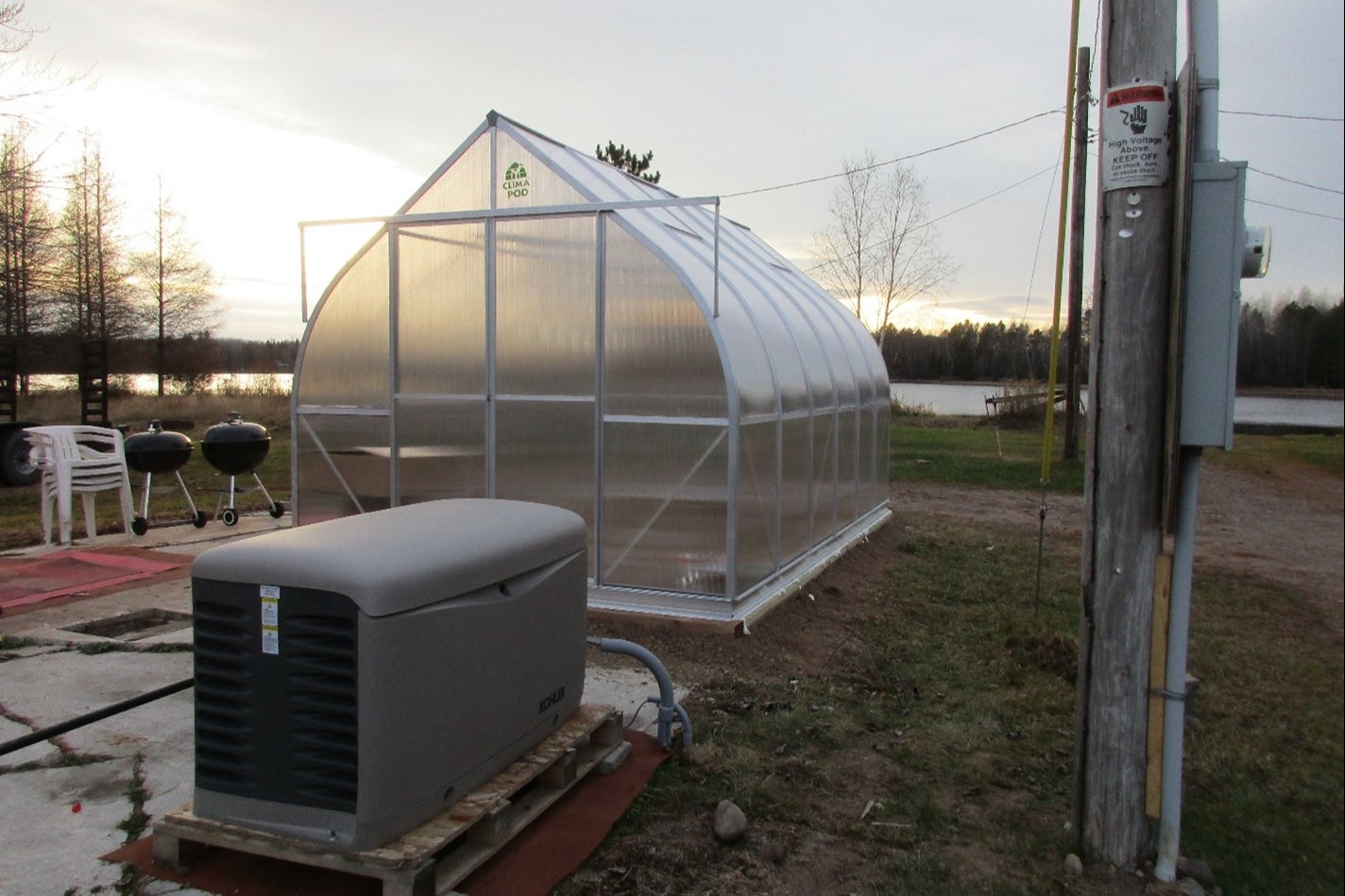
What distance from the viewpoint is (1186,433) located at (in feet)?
12.2

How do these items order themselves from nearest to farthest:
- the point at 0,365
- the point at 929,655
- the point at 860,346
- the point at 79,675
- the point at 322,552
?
1. the point at 322,552
2. the point at 79,675
3. the point at 929,655
4. the point at 860,346
5. the point at 0,365

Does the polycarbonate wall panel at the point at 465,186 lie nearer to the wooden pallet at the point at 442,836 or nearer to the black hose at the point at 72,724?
the black hose at the point at 72,724

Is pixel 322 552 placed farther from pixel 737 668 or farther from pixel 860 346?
pixel 860 346

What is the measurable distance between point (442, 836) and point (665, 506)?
13.7ft

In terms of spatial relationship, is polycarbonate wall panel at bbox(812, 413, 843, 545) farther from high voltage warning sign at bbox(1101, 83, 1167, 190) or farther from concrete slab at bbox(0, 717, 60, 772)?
concrete slab at bbox(0, 717, 60, 772)

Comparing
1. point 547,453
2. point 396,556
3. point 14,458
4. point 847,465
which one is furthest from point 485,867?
point 14,458

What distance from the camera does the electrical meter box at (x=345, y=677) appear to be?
3.37m

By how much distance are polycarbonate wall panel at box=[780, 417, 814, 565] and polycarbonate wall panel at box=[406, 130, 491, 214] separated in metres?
3.55

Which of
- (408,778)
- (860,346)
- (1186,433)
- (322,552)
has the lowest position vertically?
(408,778)

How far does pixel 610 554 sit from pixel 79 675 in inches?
151

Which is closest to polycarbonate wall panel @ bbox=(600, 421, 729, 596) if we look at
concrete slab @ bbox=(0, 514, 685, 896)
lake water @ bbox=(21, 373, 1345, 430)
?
concrete slab @ bbox=(0, 514, 685, 896)

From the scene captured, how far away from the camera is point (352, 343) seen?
8.94m

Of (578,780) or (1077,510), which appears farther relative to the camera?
(1077,510)

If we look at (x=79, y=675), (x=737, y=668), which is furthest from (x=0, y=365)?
(x=737, y=668)
